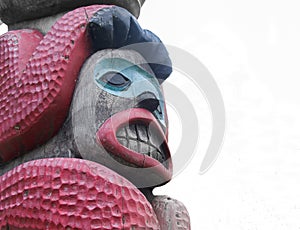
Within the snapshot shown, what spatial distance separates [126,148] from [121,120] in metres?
0.12

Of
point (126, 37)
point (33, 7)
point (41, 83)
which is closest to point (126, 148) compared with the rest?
point (41, 83)

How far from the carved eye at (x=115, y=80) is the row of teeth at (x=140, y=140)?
19 centimetres

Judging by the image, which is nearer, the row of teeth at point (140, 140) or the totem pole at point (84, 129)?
the totem pole at point (84, 129)

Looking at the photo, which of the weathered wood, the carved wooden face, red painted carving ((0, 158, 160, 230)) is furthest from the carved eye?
the weathered wood

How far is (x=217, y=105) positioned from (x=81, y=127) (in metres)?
0.78

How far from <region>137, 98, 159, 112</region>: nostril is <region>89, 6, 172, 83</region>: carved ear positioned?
32 centimetres

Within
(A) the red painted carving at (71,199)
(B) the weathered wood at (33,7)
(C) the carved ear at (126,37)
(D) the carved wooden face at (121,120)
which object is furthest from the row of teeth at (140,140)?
(B) the weathered wood at (33,7)

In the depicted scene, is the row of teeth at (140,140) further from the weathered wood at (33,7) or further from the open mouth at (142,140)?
the weathered wood at (33,7)

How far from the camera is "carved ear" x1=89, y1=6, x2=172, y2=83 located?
2.35m

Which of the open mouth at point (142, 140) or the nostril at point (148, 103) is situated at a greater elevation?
the nostril at point (148, 103)

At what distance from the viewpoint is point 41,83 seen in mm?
2205

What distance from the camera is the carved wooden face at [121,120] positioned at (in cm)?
212

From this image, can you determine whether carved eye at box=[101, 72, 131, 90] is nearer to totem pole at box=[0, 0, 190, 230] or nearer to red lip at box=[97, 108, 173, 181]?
totem pole at box=[0, 0, 190, 230]

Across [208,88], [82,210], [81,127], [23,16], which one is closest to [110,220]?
[82,210]
